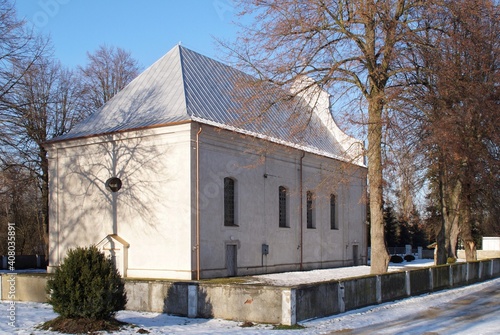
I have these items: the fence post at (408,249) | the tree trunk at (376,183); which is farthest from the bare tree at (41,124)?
the fence post at (408,249)

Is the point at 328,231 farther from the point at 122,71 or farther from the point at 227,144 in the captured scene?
the point at 122,71

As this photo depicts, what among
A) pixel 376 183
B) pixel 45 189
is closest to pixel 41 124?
pixel 45 189

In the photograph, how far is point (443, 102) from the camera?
20984mm

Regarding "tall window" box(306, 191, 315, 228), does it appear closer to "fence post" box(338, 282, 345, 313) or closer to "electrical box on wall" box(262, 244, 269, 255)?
"electrical box on wall" box(262, 244, 269, 255)

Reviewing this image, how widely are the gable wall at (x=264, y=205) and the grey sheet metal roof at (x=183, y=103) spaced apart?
101cm

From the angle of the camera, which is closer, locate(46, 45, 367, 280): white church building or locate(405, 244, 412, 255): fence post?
locate(46, 45, 367, 280): white church building

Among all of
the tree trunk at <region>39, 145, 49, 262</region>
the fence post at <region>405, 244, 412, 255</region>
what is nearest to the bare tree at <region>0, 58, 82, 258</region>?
the tree trunk at <region>39, 145, 49, 262</region>

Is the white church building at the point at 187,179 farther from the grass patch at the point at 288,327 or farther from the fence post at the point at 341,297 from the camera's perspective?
the grass patch at the point at 288,327

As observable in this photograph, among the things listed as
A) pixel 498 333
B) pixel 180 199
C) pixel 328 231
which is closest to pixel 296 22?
pixel 180 199

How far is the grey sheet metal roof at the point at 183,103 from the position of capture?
1018 inches

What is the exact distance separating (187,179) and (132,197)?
3.31 metres

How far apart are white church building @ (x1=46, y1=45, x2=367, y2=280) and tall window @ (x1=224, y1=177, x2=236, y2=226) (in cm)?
5

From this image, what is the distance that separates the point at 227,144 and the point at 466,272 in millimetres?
12444

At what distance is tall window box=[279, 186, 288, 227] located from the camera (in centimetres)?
3150
